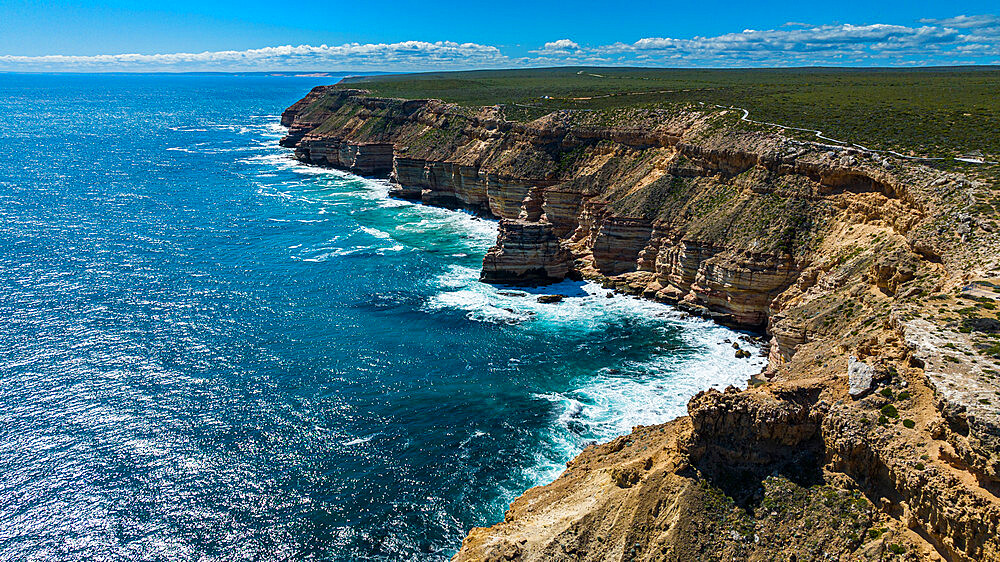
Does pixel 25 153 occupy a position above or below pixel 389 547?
above

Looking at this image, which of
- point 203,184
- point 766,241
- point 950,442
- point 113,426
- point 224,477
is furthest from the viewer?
point 203,184

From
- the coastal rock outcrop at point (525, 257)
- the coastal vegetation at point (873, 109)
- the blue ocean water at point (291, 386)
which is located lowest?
the blue ocean water at point (291, 386)

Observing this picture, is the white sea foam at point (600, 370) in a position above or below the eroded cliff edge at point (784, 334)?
below

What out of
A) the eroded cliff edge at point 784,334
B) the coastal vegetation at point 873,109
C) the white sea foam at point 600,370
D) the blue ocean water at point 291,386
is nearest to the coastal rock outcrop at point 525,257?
the eroded cliff edge at point 784,334

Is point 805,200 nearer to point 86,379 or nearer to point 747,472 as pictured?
point 747,472

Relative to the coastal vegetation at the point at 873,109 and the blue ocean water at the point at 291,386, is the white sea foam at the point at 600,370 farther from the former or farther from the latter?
the coastal vegetation at the point at 873,109

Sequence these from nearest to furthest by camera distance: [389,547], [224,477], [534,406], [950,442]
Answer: [950,442], [389,547], [224,477], [534,406]

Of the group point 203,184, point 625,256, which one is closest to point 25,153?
point 203,184
